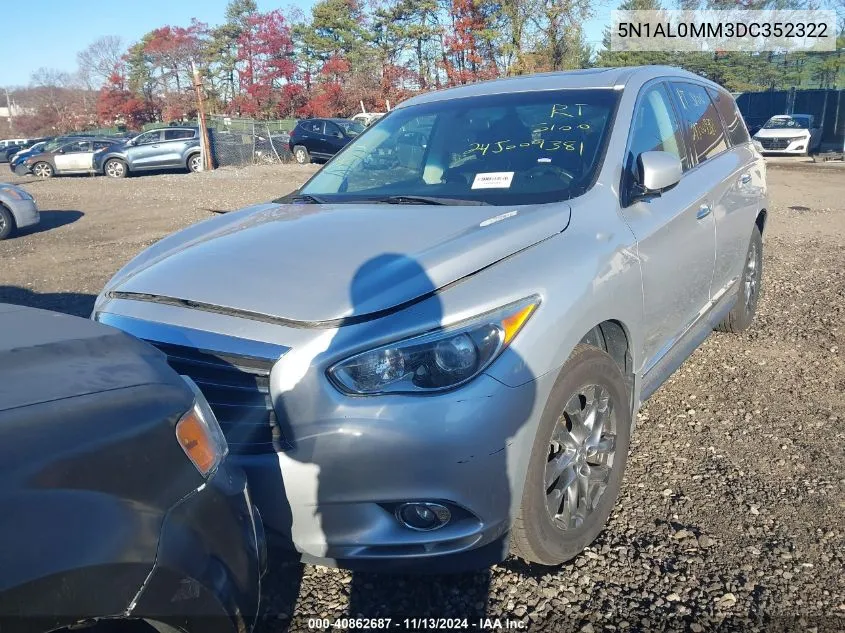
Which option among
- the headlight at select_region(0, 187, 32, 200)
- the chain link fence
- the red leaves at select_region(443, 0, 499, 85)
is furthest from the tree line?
the headlight at select_region(0, 187, 32, 200)

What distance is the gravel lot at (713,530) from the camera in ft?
8.14

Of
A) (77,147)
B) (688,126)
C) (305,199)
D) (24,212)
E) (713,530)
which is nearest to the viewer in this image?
(713,530)

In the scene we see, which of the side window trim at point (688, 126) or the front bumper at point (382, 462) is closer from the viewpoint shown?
the front bumper at point (382, 462)

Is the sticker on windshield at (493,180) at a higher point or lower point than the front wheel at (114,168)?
higher

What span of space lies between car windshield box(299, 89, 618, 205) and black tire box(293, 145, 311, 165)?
21940mm

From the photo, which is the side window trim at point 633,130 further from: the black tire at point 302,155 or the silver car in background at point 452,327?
the black tire at point 302,155

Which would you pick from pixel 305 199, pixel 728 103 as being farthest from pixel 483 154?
pixel 728 103

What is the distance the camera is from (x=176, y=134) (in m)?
23.6

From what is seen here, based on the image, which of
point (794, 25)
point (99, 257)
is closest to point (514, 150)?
point (99, 257)

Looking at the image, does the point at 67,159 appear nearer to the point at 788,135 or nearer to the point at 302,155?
the point at 302,155

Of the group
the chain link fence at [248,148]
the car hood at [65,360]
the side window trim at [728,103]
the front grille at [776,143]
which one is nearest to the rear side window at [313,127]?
the chain link fence at [248,148]

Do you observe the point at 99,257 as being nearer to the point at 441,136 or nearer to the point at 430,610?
the point at 441,136

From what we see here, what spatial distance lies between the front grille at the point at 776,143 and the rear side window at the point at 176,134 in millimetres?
19822

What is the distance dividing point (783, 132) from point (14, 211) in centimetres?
2406
